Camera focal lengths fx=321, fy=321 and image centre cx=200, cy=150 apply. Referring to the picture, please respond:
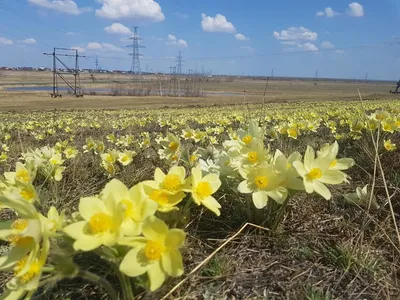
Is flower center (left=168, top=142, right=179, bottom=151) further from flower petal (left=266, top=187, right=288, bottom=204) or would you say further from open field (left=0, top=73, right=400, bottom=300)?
flower petal (left=266, top=187, right=288, bottom=204)

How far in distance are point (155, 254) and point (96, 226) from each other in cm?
20

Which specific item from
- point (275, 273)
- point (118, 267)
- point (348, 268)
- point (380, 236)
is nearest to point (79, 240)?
point (118, 267)

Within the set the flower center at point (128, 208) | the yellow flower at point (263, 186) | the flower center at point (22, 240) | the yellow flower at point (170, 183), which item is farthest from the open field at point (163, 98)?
the flower center at point (22, 240)

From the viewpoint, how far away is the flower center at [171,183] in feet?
4.16

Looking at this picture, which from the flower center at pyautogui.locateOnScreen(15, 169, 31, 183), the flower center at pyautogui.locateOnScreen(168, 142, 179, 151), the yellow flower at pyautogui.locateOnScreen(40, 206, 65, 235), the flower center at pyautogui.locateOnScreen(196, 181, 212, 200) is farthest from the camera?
the flower center at pyautogui.locateOnScreen(168, 142, 179, 151)

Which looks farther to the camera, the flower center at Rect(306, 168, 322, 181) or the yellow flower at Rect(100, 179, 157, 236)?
the flower center at Rect(306, 168, 322, 181)

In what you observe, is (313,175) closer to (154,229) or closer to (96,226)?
(154,229)

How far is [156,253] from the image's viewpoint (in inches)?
39.4

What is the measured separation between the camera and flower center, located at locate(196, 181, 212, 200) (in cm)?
132

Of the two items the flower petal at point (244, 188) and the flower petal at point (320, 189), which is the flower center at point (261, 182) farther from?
the flower petal at point (320, 189)

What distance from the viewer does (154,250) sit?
3.27 feet

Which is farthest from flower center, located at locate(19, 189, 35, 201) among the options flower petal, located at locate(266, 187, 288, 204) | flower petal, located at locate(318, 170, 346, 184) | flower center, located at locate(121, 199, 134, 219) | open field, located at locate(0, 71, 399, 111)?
open field, located at locate(0, 71, 399, 111)

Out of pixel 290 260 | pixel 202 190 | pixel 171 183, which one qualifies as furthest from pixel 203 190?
pixel 290 260

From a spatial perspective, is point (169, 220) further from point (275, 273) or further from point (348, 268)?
point (348, 268)
